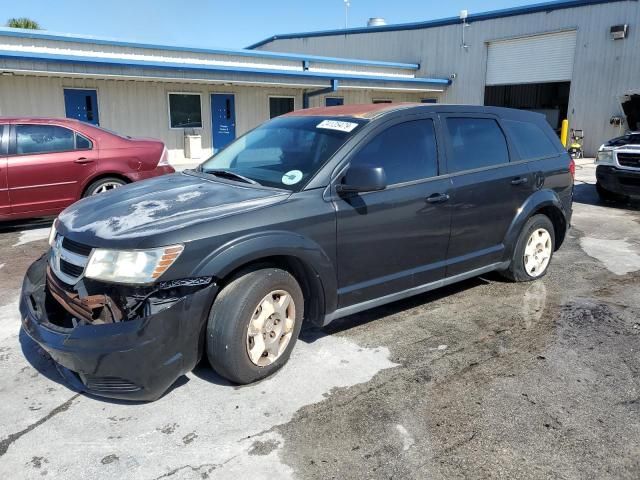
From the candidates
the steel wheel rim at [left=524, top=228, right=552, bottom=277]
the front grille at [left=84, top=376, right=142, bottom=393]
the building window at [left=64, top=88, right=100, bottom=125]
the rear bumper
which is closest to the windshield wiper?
the front grille at [left=84, top=376, right=142, bottom=393]

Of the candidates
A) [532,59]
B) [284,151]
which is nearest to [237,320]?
[284,151]

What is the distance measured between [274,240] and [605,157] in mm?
8840

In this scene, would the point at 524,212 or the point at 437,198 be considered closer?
the point at 437,198

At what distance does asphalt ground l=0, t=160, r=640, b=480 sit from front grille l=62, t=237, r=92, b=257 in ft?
2.87

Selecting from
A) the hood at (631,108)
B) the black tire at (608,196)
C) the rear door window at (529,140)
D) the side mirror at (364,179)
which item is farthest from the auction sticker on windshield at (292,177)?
the hood at (631,108)

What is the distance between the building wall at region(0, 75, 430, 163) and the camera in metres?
14.3

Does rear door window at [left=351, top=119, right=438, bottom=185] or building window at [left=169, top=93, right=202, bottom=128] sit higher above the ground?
building window at [left=169, top=93, right=202, bottom=128]

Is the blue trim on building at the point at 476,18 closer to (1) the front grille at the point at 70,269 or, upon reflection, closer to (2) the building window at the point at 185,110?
(2) the building window at the point at 185,110

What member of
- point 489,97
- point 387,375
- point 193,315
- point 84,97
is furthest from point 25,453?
point 489,97

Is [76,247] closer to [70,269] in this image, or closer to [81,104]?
[70,269]

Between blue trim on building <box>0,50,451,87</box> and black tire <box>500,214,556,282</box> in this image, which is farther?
blue trim on building <box>0,50,451,87</box>

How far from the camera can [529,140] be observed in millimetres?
5117

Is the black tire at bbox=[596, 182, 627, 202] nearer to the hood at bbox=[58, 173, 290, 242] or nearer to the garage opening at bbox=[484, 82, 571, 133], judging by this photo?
the hood at bbox=[58, 173, 290, 242]

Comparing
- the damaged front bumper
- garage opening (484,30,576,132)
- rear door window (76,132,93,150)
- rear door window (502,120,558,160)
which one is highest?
garage opening (484,30,576,132)
